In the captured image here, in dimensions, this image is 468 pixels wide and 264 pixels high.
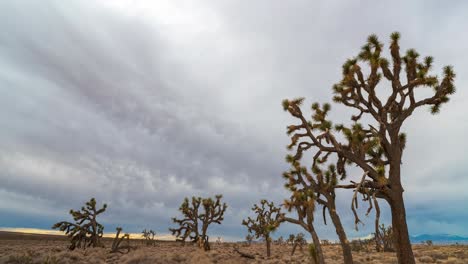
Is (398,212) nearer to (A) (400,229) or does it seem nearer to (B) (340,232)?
(A) (400,229)

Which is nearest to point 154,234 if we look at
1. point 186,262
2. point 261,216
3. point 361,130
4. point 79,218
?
point 79,218

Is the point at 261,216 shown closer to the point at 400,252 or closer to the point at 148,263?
the point at 148,263

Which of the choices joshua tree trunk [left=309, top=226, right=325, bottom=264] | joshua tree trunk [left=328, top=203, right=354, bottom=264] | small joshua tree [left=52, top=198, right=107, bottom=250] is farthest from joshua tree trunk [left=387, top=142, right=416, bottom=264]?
small joshua tree [left=52, top=198, right=107, bottom=250]

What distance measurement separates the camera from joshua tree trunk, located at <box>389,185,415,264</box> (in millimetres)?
12766

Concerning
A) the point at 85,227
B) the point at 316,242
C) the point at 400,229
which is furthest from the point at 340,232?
the point at 85,227

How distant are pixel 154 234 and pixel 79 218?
25.4 metres

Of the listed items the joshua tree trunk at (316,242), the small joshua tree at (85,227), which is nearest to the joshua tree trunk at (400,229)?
the joshua tree trunk at (316,242)

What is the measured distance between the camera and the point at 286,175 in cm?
1827

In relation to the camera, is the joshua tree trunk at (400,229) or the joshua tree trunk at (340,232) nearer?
the joshua tree trunk at (400,229)

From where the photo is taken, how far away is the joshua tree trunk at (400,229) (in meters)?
12.8

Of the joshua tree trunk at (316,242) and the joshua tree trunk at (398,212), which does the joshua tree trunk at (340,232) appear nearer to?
the joshua tree trunk at (316,242)

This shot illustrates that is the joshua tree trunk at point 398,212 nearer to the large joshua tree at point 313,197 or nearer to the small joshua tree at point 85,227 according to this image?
the large joshua tree at point 313,197

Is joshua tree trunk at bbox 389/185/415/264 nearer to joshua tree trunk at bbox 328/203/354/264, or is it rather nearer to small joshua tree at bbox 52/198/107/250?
joshua tree trunk at bbox 328/203/354/264

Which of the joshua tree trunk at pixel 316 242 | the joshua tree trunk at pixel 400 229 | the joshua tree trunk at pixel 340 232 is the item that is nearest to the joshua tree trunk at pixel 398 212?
the joshua tree trunk at pixel 400 229
